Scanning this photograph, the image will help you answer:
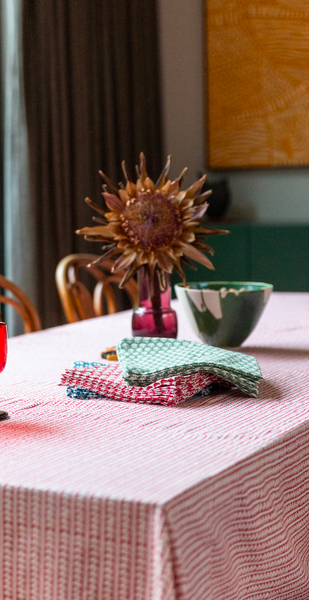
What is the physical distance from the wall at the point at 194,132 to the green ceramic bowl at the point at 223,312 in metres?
2.54

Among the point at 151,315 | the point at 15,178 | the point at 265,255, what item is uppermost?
the point at 15,178

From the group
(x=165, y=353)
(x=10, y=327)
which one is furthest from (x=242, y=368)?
(x=10, y=327)

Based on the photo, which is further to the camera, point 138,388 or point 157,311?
point 157,311

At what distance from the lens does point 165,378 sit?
3.30 feet

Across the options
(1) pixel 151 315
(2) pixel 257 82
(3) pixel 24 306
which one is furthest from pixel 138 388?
(2) pixel 257 82

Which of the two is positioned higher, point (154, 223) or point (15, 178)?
point (15, 178)

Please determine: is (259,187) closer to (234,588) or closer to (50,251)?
(50,251)

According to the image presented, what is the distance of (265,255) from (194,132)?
3.10 ft

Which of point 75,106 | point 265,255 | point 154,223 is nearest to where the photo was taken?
point 154,223

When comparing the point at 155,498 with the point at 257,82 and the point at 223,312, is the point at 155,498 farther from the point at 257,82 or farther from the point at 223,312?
the point at 257,82

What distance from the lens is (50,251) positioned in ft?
10.8

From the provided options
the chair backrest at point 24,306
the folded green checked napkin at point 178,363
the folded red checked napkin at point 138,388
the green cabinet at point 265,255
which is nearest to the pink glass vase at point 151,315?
the folded green checked napkin at point 178,363

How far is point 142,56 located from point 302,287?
1504 millimetres

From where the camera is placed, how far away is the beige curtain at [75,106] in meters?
3.18
